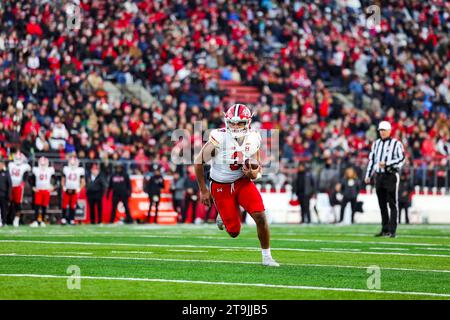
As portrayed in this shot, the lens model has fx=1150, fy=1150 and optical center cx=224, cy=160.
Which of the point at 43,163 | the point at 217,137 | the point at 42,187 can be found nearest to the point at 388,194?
the point at 217,137

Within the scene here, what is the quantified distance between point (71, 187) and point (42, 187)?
0.96 m


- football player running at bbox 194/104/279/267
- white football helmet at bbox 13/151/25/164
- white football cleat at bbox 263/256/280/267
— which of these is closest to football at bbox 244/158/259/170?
football player running at bbox 194/104/279/267

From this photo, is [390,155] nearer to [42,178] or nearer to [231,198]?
[231,198]

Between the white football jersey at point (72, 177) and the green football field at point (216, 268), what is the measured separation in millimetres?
6783

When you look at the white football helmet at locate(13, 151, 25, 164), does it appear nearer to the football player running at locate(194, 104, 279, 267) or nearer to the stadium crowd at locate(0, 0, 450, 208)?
the stadium crowd at locate(0, 0, 450, 208)

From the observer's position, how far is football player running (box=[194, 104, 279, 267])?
445 inches

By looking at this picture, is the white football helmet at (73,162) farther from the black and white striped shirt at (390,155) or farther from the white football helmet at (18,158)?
the black and white striped shirt at (390,155)

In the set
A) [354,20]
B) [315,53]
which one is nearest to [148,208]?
[315,53]

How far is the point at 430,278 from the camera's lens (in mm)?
10375

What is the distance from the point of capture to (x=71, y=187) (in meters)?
24.4

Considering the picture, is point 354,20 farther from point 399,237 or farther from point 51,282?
point 51,282

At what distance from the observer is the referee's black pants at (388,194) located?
707 inches

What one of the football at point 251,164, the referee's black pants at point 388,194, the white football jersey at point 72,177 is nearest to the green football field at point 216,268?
the referee's black pants at point 388,194

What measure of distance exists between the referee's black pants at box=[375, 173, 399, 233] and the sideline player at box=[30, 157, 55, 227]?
26.4ft
